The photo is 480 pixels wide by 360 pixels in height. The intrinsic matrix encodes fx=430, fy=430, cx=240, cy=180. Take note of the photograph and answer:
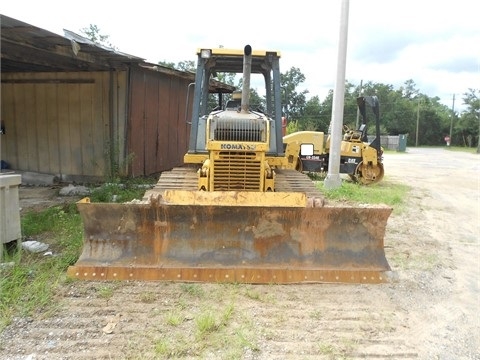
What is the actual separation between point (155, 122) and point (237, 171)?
6.94 meters

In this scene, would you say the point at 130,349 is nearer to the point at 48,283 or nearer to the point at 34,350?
the point at 34,350

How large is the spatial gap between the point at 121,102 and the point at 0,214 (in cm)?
596

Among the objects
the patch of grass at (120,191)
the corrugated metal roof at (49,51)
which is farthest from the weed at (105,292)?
the patch of grass at (120,191)

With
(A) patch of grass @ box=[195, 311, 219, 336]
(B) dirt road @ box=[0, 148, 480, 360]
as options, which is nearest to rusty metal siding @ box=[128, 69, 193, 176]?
(B) dirt road @ box=[0, 148, 480, 360]

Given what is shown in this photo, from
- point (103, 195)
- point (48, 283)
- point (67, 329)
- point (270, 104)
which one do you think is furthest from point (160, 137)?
point (67, 329)

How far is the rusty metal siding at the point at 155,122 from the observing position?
10258 millimetres

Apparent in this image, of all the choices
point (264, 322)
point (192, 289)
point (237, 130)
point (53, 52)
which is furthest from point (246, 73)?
point (53, 52)

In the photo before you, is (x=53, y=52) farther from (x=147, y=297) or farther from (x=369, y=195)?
(x=369, y=195)

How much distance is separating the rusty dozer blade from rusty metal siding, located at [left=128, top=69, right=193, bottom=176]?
6036 mm

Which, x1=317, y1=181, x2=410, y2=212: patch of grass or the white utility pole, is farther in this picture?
the white utility pole

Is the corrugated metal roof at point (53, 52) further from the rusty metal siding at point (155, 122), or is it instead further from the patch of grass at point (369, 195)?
the patch of grass at point (369, 195)

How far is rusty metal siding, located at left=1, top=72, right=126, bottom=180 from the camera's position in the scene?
10.1m

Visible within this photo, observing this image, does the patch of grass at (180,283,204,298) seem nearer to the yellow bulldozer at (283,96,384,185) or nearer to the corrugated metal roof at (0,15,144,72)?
the corrugated metal roof at (0,15,144,72)

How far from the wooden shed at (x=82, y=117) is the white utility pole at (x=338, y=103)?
3.46m
